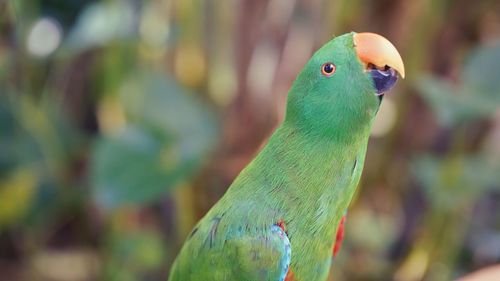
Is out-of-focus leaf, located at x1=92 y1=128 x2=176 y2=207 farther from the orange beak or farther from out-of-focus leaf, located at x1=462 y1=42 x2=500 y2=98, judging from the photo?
the orange beak

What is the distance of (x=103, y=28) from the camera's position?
44.6 inches

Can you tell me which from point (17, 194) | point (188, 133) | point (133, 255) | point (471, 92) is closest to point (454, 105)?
point (471, 92)

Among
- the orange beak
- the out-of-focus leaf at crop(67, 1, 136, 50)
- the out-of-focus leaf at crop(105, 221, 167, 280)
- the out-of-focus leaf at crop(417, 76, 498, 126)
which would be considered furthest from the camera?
the out-of-focus leaf at crop(105, 221, 167, 280)

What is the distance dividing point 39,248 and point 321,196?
35.5 inches

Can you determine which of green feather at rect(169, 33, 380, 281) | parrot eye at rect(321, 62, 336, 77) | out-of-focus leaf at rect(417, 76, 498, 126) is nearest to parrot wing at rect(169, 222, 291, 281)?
green feather at rect(169, 33, 380, 281)

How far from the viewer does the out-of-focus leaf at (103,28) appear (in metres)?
1.13

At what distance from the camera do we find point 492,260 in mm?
1146

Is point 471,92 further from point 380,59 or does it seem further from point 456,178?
point 380,59

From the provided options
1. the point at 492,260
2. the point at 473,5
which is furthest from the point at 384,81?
the point at 473,5

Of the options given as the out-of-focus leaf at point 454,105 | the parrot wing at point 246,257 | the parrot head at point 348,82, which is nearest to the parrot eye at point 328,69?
the parrot head at point 348,82

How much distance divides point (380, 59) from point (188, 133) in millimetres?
627

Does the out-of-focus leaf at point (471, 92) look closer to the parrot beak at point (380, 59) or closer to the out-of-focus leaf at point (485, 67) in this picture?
the out-of-focus leaf at point (485, 67)

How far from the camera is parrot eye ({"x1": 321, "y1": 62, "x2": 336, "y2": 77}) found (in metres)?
0.63

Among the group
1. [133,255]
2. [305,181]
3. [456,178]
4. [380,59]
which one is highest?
[380,59]
